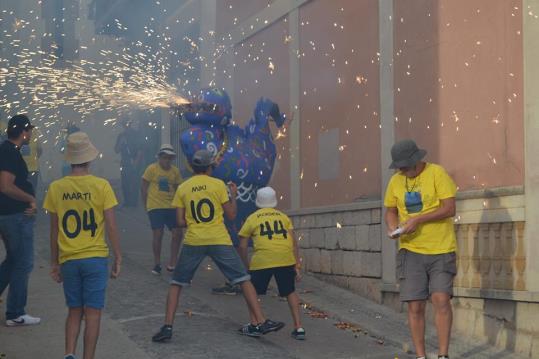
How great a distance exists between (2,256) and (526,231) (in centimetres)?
697

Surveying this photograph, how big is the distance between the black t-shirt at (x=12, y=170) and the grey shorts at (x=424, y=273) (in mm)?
3190

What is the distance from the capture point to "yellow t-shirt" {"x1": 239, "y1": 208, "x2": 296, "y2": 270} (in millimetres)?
8461

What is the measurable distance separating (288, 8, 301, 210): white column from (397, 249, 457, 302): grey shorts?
4.72 m

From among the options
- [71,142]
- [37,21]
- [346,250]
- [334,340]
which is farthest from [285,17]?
[37,21]

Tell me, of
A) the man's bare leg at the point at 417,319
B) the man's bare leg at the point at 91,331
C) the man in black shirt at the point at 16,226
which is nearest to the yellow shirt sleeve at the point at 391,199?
the man's bare leg at the point at 417,319

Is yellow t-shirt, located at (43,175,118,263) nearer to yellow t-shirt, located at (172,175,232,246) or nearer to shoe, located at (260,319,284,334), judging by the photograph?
yellow t-shirt, located at (172,175,232,246)

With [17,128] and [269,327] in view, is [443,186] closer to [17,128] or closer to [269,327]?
[269,327]

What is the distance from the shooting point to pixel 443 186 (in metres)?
7.27

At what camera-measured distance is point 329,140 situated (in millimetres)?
11289

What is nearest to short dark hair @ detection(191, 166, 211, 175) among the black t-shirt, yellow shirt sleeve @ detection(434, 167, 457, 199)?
the black t-shirt

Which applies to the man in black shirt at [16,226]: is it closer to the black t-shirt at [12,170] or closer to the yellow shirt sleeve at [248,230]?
the black t-shirt at [12,170]

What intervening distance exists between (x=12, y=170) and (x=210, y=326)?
212 cm

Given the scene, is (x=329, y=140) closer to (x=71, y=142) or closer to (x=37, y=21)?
(x=71, y=142)

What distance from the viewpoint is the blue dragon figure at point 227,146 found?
395 inches
